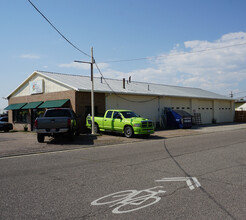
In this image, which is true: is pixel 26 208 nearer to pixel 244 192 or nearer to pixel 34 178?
pixel 34 178

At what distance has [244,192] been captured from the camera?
5047 millimetres

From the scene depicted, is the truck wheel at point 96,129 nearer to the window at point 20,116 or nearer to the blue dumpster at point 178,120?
the blue dumpster at point 178,120

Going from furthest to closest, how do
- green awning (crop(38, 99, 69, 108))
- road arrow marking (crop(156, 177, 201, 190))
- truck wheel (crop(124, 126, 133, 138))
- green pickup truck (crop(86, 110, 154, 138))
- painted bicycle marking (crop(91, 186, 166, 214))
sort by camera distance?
green awning (crop(38, 99, 69, 108))
truck wheel (crop(124, 126, 133, 138))
green pickup truck (crop(86, 110, 154, 138))
road arrow marking (crop(156, 177, 201, 190))
painted bicycle marking (crop(91, 186, 166, 214))

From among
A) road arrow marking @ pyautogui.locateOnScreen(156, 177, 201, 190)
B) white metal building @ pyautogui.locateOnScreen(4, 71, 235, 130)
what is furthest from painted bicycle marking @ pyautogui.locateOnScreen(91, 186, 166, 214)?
white metal building @ pyautogui.locateOnScreen(4, 71, 235, 130)

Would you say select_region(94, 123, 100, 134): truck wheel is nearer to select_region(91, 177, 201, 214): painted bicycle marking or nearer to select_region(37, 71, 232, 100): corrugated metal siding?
select_region(37, 71, 232, 100): corrugated metal siding

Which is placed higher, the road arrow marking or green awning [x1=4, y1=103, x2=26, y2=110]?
green awning [x1=4, y1=103, x2=26, y2=110]

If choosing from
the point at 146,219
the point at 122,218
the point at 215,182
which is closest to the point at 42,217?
the point at 122,218

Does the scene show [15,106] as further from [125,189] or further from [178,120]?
[125,189]

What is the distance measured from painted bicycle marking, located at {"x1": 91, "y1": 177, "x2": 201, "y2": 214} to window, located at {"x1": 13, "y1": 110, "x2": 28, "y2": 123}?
22.9m

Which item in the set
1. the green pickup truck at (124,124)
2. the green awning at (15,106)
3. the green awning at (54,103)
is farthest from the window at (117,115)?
the green awning at (15,106)

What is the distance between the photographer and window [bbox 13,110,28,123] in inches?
1016

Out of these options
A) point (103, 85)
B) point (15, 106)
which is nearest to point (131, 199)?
point (103, 85)

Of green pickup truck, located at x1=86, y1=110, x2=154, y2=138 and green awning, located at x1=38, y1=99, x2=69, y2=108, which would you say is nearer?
green pickup truck, located at x1=86, y1=110, x2=154, y2=138

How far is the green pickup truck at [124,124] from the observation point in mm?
16266
